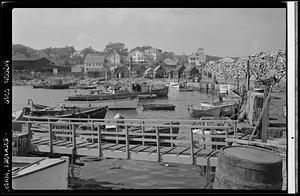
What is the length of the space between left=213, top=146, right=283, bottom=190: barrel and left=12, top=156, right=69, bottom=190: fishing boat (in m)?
2.67

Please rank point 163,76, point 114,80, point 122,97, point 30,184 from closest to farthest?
point 30,184 → point 122,97 → point 114,80 → point 163,76

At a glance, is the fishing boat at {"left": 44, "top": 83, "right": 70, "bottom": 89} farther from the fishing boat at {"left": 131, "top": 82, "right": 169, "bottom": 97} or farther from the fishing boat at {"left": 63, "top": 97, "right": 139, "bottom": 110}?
the fishing boat at {"left": 63, "top": 97, "right": 139, "bottom": 110}

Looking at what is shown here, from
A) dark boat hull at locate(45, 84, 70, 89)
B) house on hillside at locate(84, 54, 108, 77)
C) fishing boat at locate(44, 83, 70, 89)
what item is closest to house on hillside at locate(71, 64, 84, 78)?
house on hillside at locate(84, 54, 108, 77)

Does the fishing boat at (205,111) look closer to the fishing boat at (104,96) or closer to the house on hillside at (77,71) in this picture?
the fishing boat at (104,96)

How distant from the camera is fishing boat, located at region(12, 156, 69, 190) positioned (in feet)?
15.4

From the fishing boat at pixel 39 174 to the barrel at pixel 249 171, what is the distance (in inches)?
105

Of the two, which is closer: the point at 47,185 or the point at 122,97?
the point at 47,185
